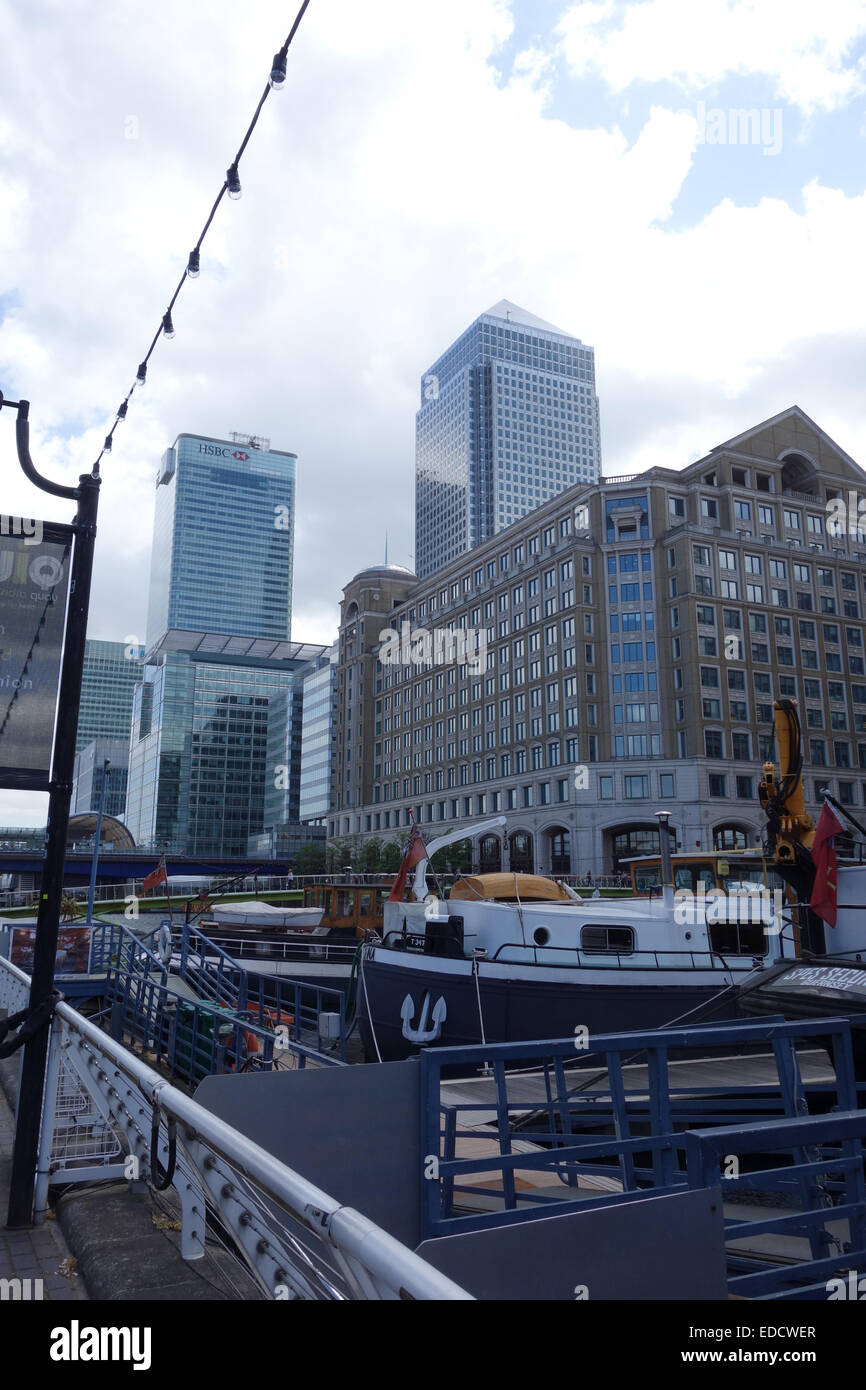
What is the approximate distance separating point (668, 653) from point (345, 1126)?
7207 centimetres

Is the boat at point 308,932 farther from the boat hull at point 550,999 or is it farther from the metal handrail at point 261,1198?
the metal handrail at point 261,1198

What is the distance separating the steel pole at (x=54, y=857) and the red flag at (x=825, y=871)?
11.4m

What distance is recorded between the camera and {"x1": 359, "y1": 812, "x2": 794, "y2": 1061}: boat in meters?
18.9

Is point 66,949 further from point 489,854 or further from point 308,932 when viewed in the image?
point 489,854

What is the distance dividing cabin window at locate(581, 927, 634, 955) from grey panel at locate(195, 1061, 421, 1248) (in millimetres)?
14171

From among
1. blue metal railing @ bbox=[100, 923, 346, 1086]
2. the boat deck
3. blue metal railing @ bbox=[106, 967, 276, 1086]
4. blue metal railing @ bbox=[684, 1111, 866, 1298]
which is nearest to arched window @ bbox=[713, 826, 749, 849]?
blue metal railing @ bbox=[100, 923, 346, 1086]

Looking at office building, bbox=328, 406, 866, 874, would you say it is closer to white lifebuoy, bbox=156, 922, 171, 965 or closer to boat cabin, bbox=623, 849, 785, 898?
white lifebuoy, bbox=156, 922, 171, 965

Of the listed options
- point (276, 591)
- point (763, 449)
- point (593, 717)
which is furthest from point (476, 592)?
point (276, 591)

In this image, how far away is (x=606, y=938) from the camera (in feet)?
65.4

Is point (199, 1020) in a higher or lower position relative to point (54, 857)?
lower

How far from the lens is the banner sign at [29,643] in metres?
6.88

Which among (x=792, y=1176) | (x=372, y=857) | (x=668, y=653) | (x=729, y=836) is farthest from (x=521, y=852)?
(x=792, y=1176)

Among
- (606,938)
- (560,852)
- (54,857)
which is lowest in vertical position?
(606,938)
